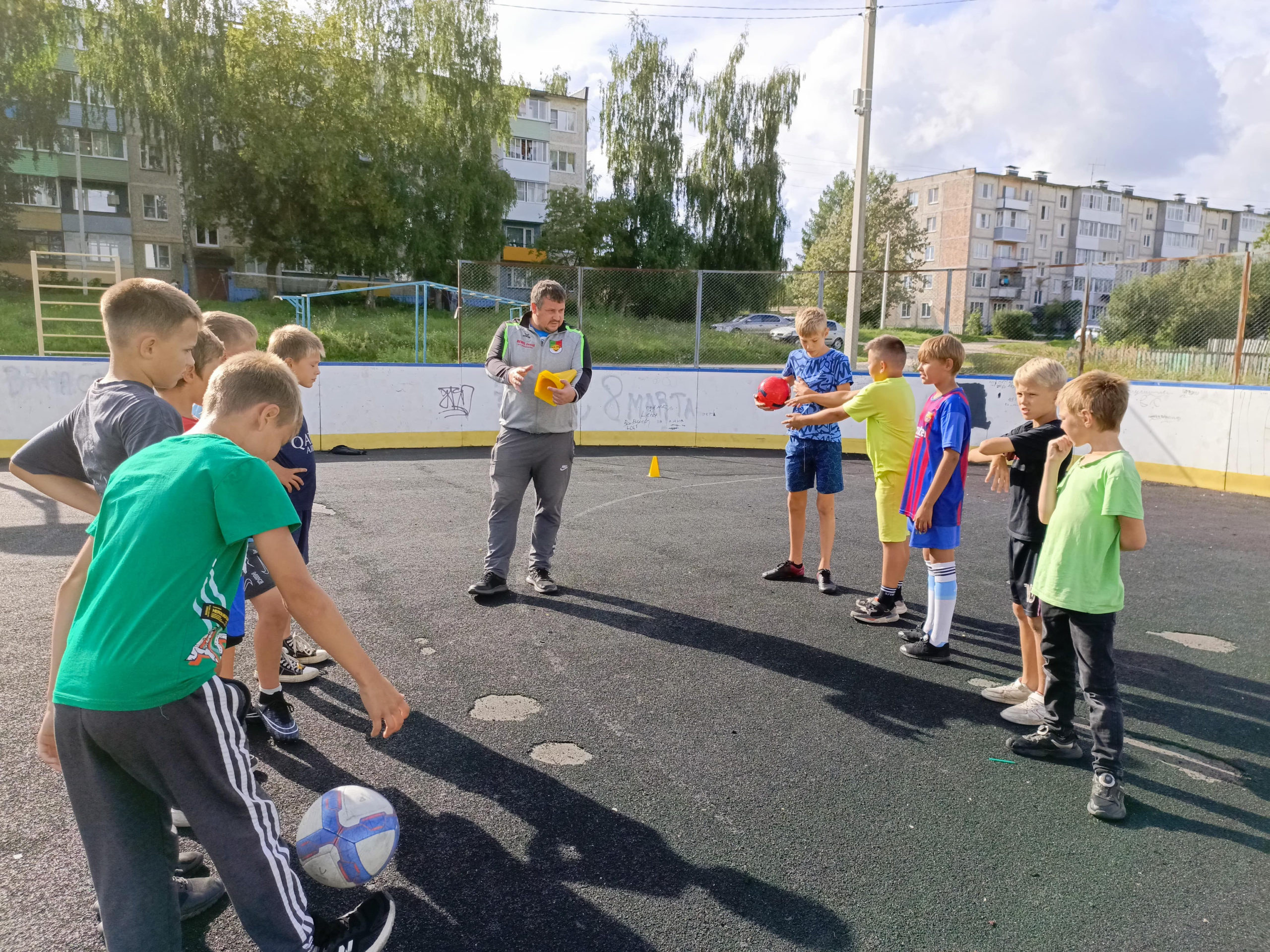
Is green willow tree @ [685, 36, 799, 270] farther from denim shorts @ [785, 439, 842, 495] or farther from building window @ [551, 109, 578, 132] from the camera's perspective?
denim shorts @ [785, 439, 842, 495]

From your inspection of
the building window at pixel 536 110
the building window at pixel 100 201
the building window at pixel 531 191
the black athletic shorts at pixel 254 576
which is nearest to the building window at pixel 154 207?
the building window at pixel 100 201

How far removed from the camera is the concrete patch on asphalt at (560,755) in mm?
3467

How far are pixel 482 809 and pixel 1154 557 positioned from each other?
656 cm

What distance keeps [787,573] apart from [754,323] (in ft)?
39.3

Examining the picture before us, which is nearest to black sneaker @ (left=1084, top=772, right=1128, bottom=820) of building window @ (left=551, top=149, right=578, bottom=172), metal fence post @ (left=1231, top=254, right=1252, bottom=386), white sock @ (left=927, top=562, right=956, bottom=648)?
Result: white sock @ (left=927, top=562, right=956, bottom=648)

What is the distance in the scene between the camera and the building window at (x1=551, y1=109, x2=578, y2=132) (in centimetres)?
6084

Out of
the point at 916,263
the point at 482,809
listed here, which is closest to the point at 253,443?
the point at 482,809

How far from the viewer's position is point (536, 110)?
186 ft

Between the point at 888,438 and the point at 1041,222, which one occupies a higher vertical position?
the point at 1041,222

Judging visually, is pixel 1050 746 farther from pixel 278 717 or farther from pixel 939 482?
pixel 278 717

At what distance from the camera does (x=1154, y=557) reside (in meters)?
7.20

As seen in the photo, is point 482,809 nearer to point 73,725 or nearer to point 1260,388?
point 73,725

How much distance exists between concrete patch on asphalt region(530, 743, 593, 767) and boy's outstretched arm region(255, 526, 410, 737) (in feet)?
4.99

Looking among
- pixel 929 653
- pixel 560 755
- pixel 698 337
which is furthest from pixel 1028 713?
pixel 698 337
